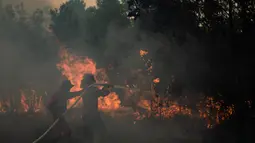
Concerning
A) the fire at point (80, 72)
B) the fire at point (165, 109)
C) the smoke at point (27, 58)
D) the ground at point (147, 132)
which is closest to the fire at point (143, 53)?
the fire at point (165, 109)

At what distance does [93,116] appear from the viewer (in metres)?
7.99

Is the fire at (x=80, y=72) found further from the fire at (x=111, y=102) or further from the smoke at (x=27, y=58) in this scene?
the smoke at (x=27, y=58)

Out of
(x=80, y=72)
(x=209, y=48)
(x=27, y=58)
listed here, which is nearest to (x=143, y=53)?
(x=209, y=48)

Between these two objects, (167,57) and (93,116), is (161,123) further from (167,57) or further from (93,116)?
(93,116)

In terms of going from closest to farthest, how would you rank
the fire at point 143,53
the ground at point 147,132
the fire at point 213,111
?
1. the ground at point 147,132
2. the fire at point 213,111
3. the fire at point 143,53

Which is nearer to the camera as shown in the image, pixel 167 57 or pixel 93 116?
pixel 93 116

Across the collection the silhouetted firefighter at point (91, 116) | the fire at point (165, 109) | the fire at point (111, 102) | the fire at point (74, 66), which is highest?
the fire at point (74, 66)

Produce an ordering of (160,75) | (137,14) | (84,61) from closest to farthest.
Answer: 1. (137,14)
2. (160,75)
3. (84,61)

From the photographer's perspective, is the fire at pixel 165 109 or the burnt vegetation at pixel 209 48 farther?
the fire at pixel 165 109

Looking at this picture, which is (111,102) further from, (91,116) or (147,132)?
(91,116)

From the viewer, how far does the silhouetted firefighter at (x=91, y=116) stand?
797cm

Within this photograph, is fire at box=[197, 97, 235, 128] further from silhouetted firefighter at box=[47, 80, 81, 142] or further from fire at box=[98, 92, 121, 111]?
fire at box=[98, 92, 121, 111]

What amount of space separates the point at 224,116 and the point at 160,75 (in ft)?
10.5

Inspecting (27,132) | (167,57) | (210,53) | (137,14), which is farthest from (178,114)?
(27,132)
